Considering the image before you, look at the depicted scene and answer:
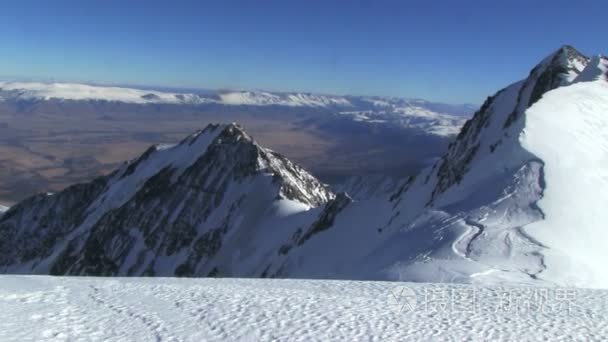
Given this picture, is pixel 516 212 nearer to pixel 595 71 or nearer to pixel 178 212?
pixel 595 71

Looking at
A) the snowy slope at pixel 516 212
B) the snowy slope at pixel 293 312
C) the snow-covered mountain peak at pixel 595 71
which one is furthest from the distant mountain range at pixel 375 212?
the snowy slope at pixel 293 312

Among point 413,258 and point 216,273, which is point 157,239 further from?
point 413,258

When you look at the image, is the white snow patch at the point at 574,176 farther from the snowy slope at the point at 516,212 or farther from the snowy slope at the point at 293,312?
the snowy slope at the point at 293,312

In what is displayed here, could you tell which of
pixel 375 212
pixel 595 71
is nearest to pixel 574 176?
pixel 595 71

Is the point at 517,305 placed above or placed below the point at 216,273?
above

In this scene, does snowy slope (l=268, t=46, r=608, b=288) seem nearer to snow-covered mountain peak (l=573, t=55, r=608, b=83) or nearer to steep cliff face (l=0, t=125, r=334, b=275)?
snow-covered mountain peak (l=573, t=55, r=608, b=83)

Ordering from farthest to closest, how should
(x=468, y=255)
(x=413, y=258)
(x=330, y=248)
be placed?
(x=330, y=248), (x=413, y=258), (x=468, y=255)

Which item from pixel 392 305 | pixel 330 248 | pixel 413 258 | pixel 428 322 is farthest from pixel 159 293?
pixel 330 248
